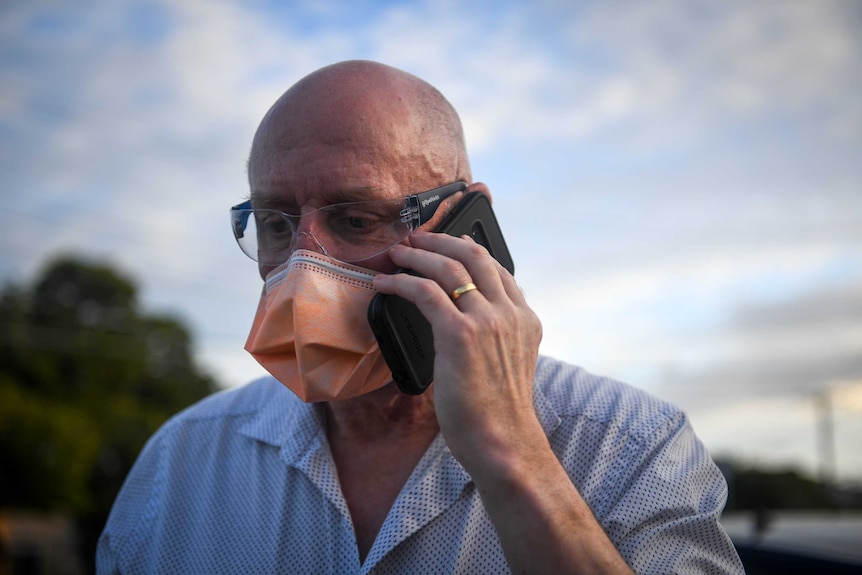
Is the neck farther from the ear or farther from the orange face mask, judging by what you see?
the ear

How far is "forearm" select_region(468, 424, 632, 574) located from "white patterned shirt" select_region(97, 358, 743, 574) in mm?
301

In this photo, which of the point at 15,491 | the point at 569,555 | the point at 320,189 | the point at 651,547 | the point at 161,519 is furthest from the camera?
the point at 15,491

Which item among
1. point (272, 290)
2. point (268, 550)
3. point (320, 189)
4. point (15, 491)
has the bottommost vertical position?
point (15, 491)

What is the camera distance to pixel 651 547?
2062 millimetres

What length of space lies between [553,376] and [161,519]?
60.4 inches

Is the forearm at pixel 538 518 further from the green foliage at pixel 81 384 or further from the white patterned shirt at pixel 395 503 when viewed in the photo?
the green foliage at pixel 81 384

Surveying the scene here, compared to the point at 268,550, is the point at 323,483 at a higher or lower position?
higher

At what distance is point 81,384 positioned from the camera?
118ft

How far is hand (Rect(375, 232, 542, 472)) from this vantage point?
1907mm

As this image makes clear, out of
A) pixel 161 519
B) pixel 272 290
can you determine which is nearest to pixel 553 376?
pixel 272 290

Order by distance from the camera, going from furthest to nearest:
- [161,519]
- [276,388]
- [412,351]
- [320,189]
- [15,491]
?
[15,491]
[276,388]
[161,519]
[320,189]
[412,351]

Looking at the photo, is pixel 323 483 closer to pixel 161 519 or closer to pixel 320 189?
pixel 161 519

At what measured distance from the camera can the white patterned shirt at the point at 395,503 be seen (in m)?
2.14

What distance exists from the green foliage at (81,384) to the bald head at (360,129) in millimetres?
30635
